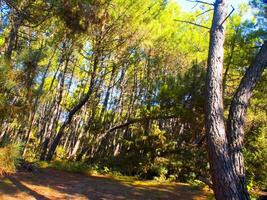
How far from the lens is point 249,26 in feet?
41.2

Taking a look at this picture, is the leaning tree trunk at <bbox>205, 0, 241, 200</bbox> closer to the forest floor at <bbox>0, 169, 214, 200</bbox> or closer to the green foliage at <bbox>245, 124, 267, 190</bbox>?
the forest floor at <bbox>0, 169, 214, 200</bbox>

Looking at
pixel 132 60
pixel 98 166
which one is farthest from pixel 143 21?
pixel 98 166

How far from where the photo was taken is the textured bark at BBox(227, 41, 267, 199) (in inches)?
157

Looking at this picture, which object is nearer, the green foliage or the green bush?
the green bush

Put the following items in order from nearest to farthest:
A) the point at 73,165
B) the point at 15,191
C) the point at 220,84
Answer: the point at 220,84
the point at 15,191
the point at 73,165

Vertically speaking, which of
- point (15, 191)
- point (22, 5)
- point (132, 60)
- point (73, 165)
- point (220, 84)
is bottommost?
point (15, 191)

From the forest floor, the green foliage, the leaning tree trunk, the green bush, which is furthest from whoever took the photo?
the green foliage

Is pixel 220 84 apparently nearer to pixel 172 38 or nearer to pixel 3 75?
pixel 3 75

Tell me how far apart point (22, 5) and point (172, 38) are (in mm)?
8903

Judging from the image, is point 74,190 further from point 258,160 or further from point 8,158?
point 258,160

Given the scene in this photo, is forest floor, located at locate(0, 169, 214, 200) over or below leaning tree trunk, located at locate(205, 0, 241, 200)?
below

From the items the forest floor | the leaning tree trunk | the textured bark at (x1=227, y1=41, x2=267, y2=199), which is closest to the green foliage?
the forest floor

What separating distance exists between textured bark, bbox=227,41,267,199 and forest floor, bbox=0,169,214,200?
119 inches

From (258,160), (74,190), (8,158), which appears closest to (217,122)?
(8,158)
